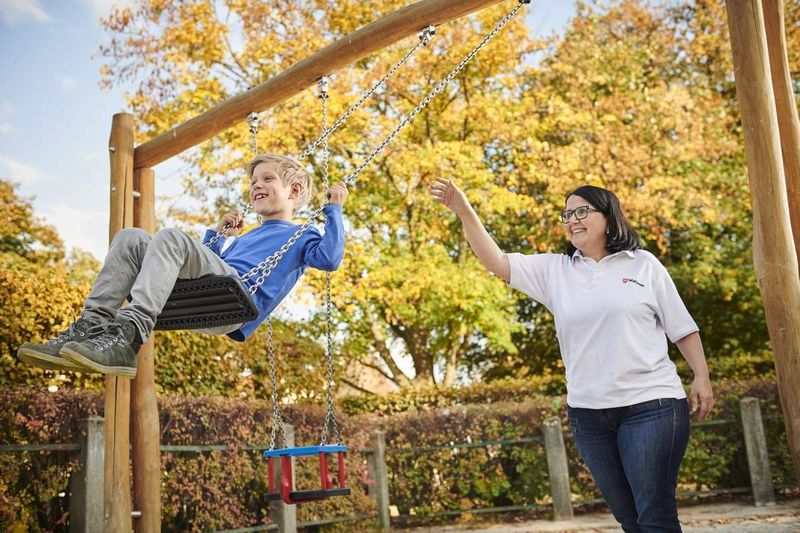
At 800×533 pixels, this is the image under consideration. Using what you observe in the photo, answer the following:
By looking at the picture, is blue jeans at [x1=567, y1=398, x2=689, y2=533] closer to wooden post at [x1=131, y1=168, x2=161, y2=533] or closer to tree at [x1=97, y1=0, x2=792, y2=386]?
wooden post at [x1=131, y1=168, x2=161, y2=533]

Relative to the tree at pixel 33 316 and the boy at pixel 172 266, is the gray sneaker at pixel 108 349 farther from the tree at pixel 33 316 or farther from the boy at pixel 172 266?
the tree at pixel 33 316

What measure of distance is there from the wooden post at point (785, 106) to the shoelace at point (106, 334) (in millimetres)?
3233

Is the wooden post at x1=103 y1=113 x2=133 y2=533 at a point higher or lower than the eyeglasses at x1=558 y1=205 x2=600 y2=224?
lower

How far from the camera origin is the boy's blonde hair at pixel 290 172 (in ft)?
13.6

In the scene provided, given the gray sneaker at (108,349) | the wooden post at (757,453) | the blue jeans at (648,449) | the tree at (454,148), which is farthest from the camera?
the tree at (454,148)

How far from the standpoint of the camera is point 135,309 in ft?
10.1

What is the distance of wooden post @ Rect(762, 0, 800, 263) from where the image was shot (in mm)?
4066

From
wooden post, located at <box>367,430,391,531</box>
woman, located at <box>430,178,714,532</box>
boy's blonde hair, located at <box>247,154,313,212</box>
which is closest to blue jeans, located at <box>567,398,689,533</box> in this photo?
woman, located at <box>430,178,714,532</box>

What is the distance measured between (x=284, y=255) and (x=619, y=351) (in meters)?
1.73

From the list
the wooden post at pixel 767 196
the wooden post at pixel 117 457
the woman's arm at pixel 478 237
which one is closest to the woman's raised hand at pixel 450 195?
the woman's arm at pixel 478 237

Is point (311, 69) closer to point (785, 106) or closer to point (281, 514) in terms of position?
point (785, 106)

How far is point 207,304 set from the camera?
3.43 meters

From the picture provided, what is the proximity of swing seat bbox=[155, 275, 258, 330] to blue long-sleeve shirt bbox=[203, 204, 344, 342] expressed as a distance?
0.54ft

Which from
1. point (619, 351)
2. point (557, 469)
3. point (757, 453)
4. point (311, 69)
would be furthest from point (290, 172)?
point (757, 453)
